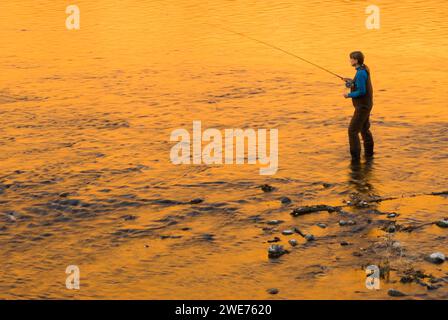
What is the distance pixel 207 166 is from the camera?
1609 cm

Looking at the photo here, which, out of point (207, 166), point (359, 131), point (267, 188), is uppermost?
point (359, 131)

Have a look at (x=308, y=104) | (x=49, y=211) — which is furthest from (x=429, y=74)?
(x=49, y=211)

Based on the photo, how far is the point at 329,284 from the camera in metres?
11.0

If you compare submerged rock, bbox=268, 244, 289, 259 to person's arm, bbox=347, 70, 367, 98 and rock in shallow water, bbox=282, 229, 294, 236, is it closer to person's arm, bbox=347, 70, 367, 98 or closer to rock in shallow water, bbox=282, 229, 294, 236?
rock in shallow water, bbox=282, 229, 294, 236

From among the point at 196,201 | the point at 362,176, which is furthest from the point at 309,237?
the point at 362,176

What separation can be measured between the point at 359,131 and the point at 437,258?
4514 mm

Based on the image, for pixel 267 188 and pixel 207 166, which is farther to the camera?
pixel 207 166

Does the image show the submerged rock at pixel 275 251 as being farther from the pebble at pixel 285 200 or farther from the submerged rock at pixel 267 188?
the submerged rock at pixel 267 188

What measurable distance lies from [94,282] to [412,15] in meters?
21.8

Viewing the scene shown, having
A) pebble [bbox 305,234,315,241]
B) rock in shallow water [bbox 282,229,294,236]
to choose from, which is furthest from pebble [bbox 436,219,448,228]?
rock in shallow water [bbox 282,229,294,236]

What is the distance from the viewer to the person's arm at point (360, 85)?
15188 millimetres

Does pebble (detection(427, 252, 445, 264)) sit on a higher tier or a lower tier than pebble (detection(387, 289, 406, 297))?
higher

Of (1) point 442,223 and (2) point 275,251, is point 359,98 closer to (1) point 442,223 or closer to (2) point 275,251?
(1) point 442,223

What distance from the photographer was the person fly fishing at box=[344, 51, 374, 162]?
15203 millimetres
